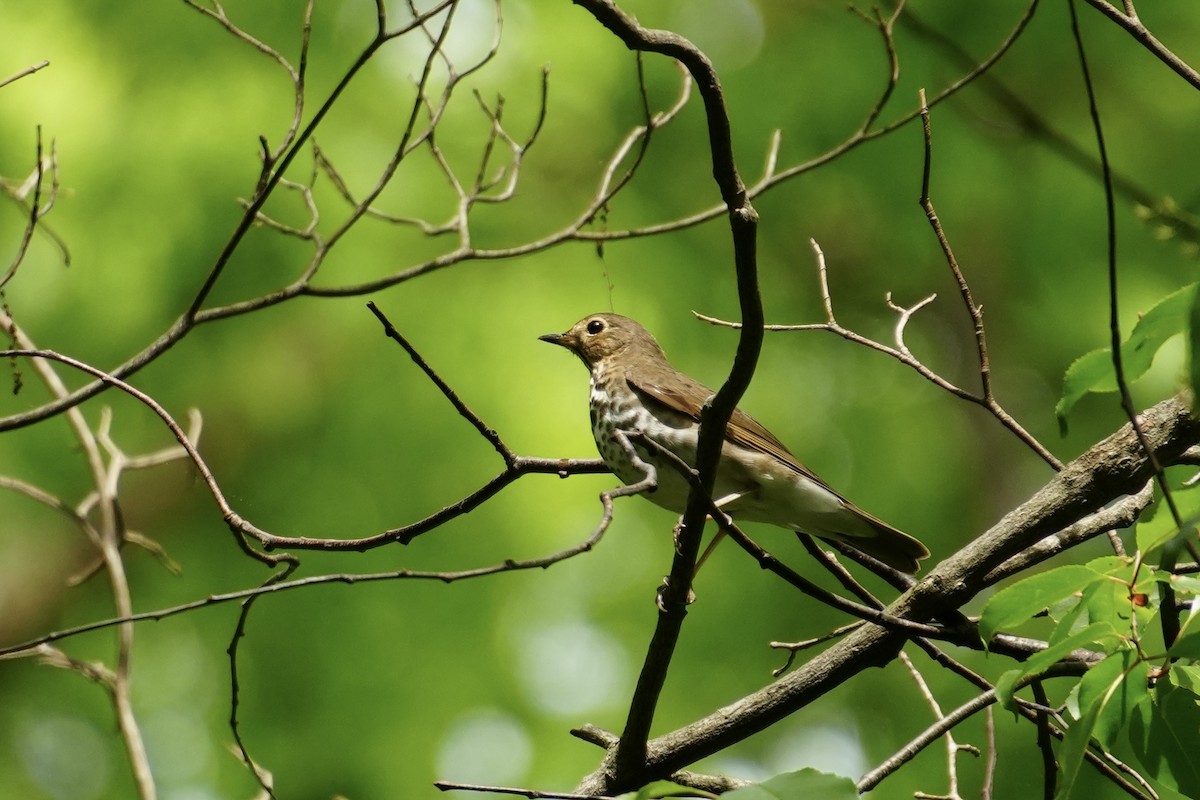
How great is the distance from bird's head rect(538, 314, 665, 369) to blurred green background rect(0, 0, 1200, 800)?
2.91 ft

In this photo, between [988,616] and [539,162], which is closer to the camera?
[988,616]

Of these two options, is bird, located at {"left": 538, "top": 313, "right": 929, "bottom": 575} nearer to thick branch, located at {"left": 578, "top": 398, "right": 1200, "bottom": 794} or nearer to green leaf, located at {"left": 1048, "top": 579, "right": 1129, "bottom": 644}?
thick branch, located at {"left": 578, "top": 398, "right": 1200, "bottom": 794}

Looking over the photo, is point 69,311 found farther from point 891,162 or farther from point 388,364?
point 891,162

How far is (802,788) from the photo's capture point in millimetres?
1663

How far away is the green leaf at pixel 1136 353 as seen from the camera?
63.2 inches

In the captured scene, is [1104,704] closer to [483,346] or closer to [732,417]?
[732,417]

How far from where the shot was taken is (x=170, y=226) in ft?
19.2

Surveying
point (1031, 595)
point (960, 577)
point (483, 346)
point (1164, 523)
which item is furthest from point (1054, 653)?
point (483, 346)

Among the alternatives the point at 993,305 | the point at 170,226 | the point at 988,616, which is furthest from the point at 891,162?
the point at 988,616

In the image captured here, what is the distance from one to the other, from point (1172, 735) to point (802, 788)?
0.60m

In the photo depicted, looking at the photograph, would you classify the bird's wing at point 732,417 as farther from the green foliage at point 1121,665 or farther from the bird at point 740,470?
the green foliage at point 1121,665

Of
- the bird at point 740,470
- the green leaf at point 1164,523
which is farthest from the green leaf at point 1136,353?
the bird at point 740,470

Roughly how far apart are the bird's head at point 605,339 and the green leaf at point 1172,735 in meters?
3.03

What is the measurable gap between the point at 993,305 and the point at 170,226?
4950mm
